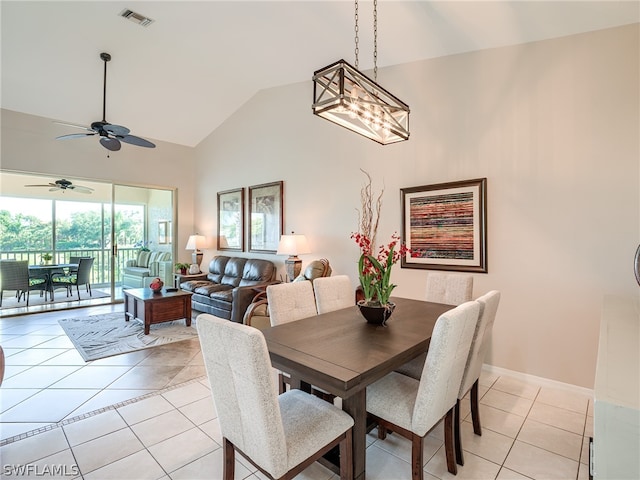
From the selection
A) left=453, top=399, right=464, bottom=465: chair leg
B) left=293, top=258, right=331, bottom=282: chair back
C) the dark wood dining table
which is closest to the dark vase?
the dark wood dining table

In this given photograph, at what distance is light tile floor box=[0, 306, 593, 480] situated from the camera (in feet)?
6.16

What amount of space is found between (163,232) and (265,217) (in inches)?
122

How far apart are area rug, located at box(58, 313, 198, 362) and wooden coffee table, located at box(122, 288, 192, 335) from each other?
0.16 metres

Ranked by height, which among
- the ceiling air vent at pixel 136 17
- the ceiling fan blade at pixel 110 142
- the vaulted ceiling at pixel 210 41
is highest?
the ceiling air vent at pixel 136 17

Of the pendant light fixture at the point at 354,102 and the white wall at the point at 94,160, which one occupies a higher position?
the white wall at the point at 94,160

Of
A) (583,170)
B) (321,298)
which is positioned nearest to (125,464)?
(321,298)

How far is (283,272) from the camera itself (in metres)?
5.29

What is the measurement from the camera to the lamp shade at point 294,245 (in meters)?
4.61

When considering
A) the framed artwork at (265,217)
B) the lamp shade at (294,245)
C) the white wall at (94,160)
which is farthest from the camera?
the framed artwork at (265,217)

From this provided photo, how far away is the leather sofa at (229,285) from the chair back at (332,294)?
1922mm

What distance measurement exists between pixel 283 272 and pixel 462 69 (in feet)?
12.0

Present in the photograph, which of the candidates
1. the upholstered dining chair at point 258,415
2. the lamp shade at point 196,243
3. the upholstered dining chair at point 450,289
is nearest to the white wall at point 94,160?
the lamp shade at point 196,243

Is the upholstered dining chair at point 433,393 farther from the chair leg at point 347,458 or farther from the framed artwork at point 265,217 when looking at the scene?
the framed artwork at point 265,217

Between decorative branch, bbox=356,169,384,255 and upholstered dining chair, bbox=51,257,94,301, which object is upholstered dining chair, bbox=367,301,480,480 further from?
upholstered dining chair, bbox=51,257,94,301
